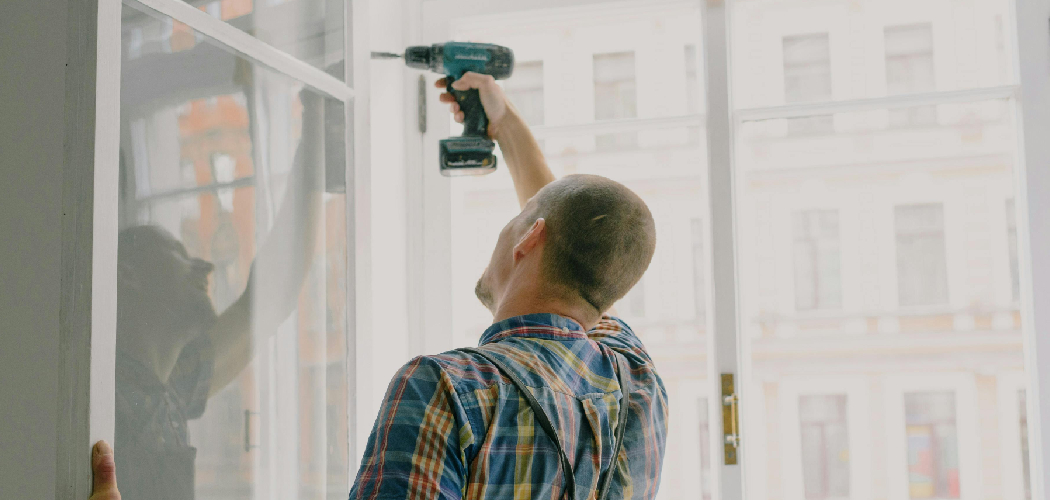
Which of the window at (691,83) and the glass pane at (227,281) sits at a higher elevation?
the window at (691,83)

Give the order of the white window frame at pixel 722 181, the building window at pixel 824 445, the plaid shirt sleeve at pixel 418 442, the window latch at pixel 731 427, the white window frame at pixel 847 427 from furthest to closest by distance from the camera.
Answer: the building window at pixel 824 445 → the white window frame at pixel 847 427 → the window latch at pixel 731 427 → the white window frame at pixel 722 181 → the plaid shirt sleeve at pixel 418 442

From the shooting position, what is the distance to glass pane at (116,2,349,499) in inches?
42.9

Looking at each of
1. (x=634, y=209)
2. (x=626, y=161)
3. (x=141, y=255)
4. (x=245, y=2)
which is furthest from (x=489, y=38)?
(x=626, y=161)

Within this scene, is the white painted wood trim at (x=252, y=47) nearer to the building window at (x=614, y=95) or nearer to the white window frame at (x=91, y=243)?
the white window frame at (x=91, y=243)

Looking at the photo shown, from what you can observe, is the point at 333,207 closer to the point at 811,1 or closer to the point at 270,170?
the point at 270,170

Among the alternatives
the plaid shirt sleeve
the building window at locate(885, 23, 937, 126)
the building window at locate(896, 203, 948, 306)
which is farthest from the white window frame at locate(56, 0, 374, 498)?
Result: the building window at locate(896, 203, 948, 306)

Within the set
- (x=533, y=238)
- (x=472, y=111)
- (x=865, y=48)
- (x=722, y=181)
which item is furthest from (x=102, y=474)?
(x=865, y=48)

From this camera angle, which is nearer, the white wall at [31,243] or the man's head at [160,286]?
the white wall at [31,243]

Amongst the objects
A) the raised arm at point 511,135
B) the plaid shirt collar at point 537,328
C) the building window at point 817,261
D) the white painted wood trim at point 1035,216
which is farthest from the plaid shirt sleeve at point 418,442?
the building window at point 817,261

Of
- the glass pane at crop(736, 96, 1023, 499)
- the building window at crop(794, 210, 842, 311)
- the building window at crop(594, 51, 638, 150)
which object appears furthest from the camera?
the building window at crop(794, 210, 842, 311)

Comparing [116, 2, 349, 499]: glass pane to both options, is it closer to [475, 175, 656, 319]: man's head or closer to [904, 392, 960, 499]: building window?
[475, 175, 656, 319]: man's head

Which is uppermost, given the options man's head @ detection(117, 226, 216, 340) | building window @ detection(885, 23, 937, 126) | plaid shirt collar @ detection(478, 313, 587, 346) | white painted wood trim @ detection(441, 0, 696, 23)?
building window @ detection(885, 23, 937, 126)

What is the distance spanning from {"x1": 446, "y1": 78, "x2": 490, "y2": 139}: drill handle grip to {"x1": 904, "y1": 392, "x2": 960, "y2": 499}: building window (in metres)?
4.52

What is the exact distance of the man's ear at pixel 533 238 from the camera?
1.23 meters
